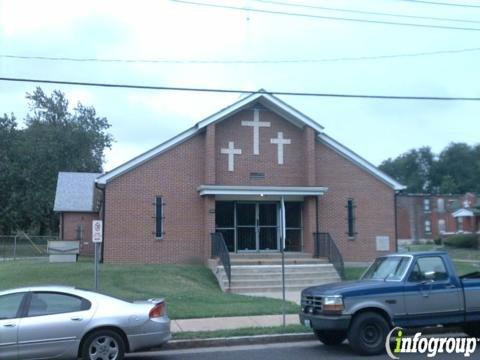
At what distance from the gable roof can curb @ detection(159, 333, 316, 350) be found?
42.6ft

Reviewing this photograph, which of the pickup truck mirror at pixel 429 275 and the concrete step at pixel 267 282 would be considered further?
the concrete step at pixel 267 282

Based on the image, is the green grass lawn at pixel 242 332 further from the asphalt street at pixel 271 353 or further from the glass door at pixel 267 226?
the glass door at pixel 267 226

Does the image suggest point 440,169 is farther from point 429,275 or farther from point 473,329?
point 429,275

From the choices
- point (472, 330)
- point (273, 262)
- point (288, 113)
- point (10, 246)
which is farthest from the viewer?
point (10, 246)

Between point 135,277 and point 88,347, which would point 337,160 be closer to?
point 135,277

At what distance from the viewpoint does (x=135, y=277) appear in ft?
64.2

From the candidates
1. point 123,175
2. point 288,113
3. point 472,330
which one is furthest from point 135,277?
point 472,330

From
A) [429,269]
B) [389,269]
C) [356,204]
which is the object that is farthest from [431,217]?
[429,269]

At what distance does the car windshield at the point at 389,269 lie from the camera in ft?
34.7

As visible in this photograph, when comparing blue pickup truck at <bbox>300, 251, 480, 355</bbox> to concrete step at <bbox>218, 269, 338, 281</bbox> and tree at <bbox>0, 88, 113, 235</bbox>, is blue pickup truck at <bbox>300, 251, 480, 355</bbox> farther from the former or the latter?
tree at <bbox>0, 88, 113, 235</bbox>

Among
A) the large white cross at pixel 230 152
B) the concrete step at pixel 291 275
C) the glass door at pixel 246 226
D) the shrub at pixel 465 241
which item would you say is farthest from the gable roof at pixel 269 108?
the shrub at pixel 465 241

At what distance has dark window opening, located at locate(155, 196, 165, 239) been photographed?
23.7 meters

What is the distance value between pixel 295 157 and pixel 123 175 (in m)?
7.46

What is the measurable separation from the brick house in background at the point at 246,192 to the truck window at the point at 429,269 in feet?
42.9
